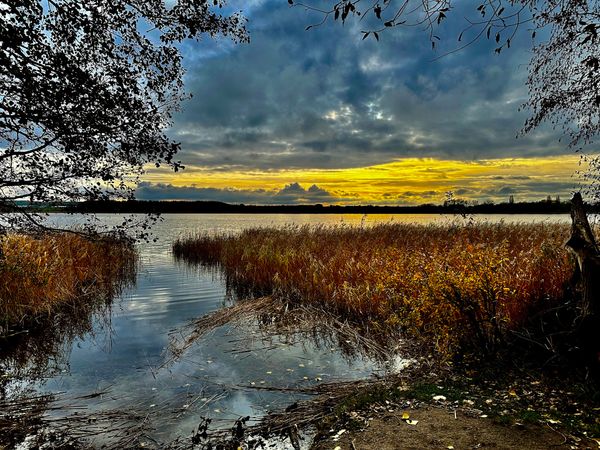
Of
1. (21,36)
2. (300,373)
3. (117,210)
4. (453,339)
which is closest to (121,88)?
(21,36)

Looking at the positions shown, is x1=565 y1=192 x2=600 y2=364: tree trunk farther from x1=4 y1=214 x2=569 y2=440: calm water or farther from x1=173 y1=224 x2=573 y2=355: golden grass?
x1=4 y1=214 x2=569 y2=440: calm water

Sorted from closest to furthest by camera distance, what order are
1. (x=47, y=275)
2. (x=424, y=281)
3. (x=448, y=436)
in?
1. (x=448, y=436)
2. (x=424, y=281)
3. (x=47, y=275)

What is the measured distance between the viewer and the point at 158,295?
14.6 metres

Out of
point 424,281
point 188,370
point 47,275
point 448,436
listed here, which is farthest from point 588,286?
point 47,275

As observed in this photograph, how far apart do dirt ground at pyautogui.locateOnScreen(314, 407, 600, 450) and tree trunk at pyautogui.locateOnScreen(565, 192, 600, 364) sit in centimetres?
161

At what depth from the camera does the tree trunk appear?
497 centimetres

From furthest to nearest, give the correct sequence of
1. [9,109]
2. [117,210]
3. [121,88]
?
[117,210], [121,88], [9,109]

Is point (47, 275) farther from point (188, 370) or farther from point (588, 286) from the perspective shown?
point (588, 286)

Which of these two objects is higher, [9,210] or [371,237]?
[9,210]

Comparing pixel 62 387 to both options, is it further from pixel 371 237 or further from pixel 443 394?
pixel 371 237

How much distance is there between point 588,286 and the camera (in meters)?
5.13

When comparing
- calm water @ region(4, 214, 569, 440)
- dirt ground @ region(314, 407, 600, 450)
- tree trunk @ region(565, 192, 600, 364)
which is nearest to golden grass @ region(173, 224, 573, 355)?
tree trunk @ region(565, 192, 600, 364)

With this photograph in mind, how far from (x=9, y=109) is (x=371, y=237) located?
16.4m

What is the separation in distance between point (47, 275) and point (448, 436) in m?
11.6
